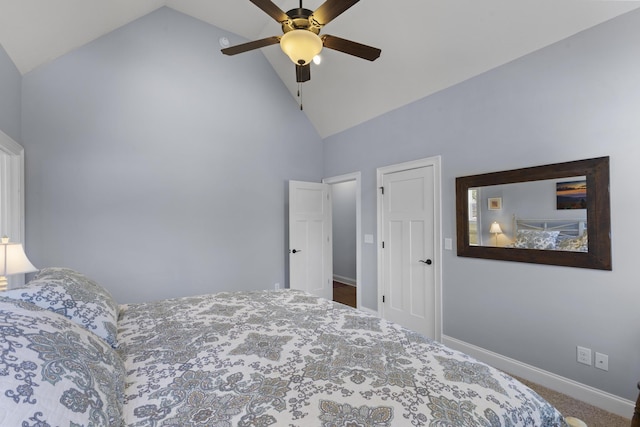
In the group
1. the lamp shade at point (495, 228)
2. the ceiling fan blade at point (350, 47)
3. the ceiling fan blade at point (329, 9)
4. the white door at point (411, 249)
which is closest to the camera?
the ceiling fan blade at point (329, 9)

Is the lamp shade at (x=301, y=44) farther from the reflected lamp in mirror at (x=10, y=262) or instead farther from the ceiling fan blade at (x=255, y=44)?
the reflected lamp in mirror at (x=10, y=262)

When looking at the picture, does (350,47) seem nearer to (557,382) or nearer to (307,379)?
(307,379)

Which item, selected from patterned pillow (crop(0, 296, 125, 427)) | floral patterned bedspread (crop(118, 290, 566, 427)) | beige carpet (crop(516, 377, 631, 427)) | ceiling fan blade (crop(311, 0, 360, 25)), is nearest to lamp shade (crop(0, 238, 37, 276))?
floral patterned bedspread (crop(118, 290, 566, 427))

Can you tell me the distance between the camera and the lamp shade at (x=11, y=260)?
1970 mm

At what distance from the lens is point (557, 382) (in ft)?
7.55

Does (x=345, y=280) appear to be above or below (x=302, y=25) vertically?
below

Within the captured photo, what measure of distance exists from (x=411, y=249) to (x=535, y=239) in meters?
1.27

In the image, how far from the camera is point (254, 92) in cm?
420

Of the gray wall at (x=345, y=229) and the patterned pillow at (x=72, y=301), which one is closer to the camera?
the patterned pillow at (x=72, y=301)

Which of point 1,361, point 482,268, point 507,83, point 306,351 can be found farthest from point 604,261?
point 1,361

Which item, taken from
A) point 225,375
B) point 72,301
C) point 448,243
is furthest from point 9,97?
point 448,243

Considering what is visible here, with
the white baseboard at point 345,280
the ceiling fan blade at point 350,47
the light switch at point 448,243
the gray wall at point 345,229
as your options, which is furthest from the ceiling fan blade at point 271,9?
the white baseboard at point 345,280

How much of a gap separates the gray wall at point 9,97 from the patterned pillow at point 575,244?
4639mm

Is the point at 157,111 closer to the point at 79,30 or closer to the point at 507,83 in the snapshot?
the point at 79,30
